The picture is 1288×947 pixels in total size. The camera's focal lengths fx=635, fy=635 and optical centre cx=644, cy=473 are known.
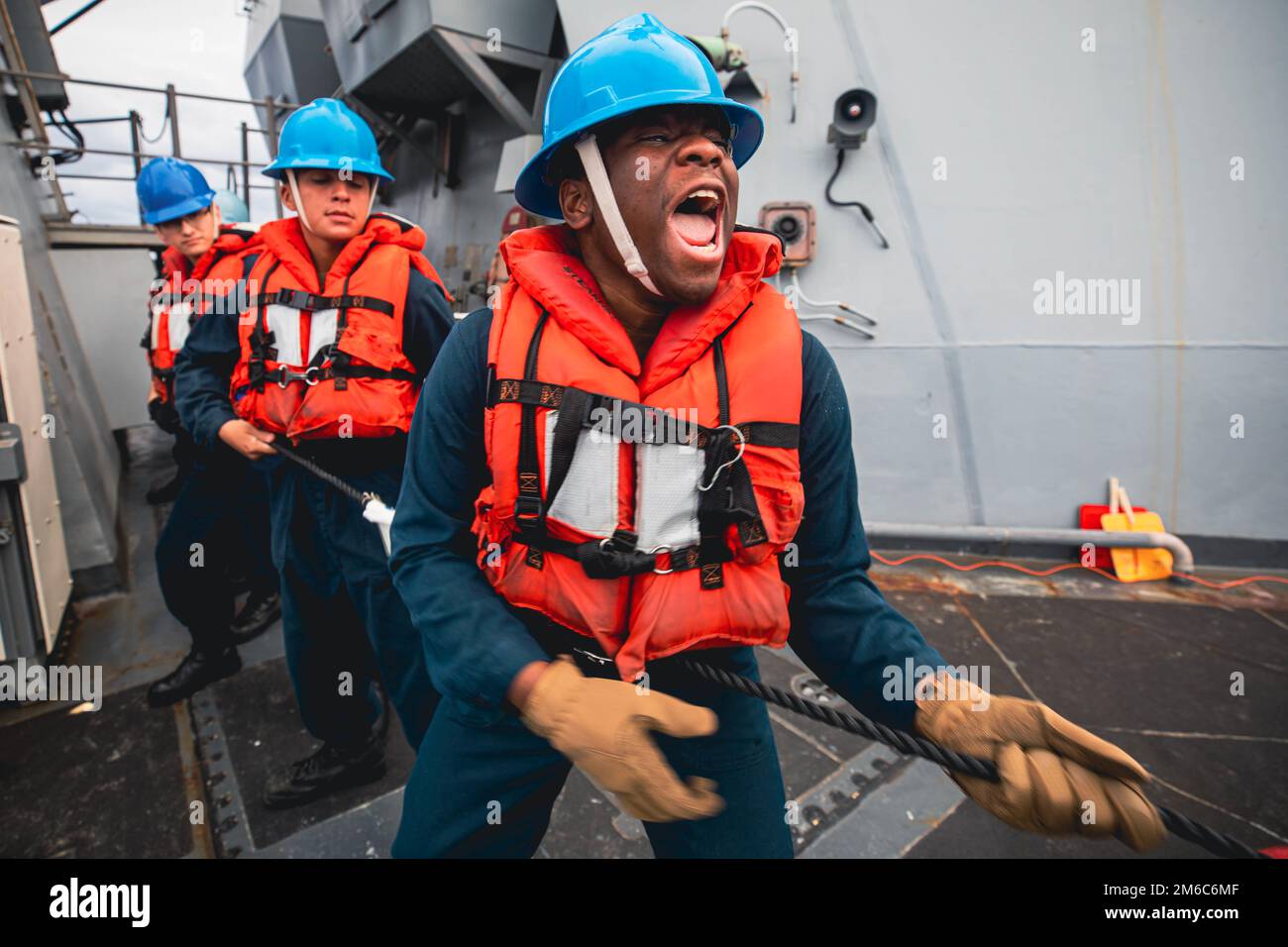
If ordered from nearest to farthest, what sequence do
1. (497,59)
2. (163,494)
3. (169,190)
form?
(169,190), (163,494), (497,59)

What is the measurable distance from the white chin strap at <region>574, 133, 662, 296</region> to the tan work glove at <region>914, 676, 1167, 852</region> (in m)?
1.00

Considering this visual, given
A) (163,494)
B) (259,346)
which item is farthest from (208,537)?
(163,494)

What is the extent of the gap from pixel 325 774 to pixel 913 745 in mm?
2184

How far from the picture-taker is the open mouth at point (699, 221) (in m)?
1.25

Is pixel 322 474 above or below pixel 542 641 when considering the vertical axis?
above

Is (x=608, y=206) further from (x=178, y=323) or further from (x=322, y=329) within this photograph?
(x=178, y=323)

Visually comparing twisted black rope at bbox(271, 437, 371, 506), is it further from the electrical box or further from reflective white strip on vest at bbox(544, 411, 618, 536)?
the electrical box

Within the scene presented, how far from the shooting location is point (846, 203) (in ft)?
15.6

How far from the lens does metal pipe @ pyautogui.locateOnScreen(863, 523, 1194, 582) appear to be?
4.42 metres

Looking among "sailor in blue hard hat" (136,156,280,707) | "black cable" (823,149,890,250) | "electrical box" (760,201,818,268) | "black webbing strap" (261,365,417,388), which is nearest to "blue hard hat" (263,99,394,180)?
"sailor in blue hard hat" (136,156,280,707)

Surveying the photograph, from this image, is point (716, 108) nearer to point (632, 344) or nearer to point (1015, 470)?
point (632, 344)

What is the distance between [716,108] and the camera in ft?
4.35
